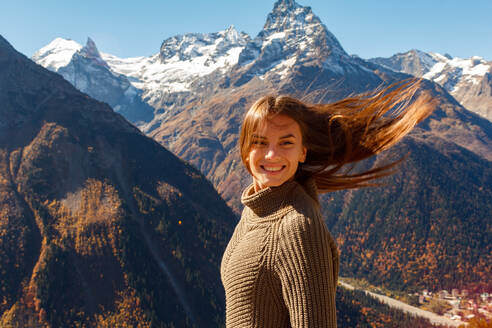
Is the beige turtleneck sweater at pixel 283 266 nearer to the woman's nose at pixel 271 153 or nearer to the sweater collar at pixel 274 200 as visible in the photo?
the sweater collar at pixel 274 200

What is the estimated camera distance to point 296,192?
331 cm

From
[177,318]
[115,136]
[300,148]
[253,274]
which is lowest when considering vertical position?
[177,318]

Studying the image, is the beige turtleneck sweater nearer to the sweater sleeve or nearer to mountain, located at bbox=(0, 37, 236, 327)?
the sweater sleeve

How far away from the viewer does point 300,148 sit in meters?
3.52

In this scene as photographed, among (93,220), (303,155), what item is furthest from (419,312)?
(303,155)

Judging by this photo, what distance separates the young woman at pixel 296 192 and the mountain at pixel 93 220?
10108 cm

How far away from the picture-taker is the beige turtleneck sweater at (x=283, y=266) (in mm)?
2824

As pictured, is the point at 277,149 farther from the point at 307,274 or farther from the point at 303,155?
the point at 307,274

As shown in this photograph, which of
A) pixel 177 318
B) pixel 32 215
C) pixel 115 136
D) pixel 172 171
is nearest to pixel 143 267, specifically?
pixel 177 318

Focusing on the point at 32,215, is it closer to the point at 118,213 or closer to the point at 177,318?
the point at 118,213

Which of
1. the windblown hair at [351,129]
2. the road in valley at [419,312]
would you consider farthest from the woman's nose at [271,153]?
the road in valley at [419,312]

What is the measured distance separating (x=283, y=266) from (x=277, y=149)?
3.32ft

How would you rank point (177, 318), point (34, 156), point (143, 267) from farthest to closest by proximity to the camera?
point (34, 156)
point (143, 267)
point (177, 318)

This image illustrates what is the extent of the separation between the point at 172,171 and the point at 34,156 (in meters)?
50.7
